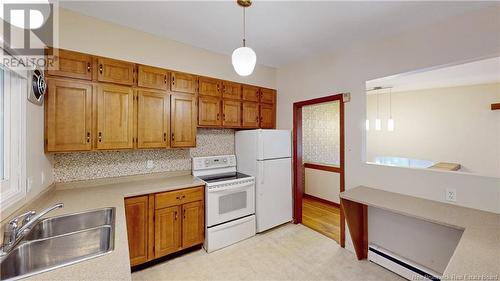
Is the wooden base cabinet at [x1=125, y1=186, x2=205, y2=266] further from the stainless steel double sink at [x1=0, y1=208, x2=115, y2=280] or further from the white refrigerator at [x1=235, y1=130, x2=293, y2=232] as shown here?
the white refrigerator at [x1=235, y1=130, x2=293, y2=232]

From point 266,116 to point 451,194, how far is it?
2490 mm

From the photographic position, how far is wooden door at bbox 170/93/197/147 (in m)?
2.59

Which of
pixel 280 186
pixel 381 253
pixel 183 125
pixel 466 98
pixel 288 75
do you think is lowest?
pixel 381 253

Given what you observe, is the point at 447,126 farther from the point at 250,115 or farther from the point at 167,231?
the point at 167,231

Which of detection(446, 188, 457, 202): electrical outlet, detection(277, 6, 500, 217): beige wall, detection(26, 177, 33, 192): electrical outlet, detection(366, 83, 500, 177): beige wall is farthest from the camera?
detection(366, 83, 500, 177): beige wall

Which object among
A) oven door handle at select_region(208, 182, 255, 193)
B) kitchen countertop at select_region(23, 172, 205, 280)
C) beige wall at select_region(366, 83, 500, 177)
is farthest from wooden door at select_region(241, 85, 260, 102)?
beige wall at select_region(366, 83, 500, 177)

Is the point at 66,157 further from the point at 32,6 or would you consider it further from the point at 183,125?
the point at 32,6

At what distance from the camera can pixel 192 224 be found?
247 cm

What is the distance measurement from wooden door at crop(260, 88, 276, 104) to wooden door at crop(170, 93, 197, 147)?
1234mm

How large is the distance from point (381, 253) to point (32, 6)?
3.81 metres

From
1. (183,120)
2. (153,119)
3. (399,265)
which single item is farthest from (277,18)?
(399,265)

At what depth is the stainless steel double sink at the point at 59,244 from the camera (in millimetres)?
1067

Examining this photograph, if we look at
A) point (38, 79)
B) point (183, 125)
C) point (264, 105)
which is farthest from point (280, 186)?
point (38, 79)

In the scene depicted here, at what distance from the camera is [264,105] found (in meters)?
3.51
